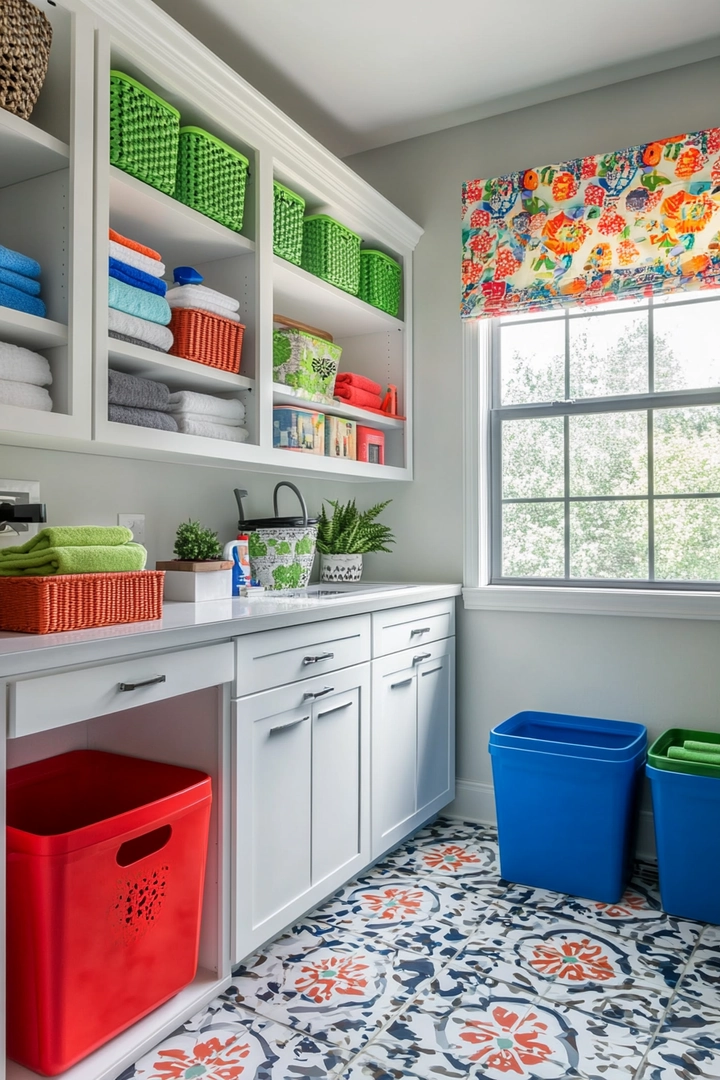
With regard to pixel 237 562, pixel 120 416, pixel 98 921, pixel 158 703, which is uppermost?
pixel 120 416

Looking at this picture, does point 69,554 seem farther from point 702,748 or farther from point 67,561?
point 702,748

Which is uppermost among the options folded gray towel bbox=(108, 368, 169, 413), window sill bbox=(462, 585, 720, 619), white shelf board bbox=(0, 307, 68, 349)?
white shelf board bbox=(0, 307, 68, 349)

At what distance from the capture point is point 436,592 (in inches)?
113

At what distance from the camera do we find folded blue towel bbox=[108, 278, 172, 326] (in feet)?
6.26

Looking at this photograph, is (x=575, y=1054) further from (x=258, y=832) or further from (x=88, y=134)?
(x=88, y=134)

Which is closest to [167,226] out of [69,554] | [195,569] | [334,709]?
[195,569]

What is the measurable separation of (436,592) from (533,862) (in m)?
0.95

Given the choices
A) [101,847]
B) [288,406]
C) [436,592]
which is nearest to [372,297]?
[288,406]

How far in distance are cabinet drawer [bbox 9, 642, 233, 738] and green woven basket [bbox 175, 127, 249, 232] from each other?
1.25 metres

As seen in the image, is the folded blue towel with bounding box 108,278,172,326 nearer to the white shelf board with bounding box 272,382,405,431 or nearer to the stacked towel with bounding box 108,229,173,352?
the stacked towel with bounding box 108,229,173,352

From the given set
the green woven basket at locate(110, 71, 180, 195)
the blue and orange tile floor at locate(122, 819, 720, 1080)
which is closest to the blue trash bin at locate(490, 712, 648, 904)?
the blue and orange tile floor at locate(122, 819, 720, 1080)

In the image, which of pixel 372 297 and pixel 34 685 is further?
pixel 372 297

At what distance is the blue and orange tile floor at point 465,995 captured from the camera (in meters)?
1.64

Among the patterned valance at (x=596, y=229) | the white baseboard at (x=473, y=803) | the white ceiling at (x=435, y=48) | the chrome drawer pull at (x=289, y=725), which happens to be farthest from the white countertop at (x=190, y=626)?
the white ceiling at (x=435, y=48)
